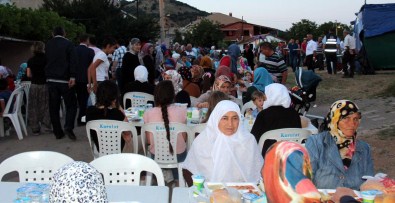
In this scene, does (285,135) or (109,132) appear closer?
(285,135)

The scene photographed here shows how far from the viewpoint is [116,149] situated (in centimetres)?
529

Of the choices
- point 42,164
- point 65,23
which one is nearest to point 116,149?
point 42,164

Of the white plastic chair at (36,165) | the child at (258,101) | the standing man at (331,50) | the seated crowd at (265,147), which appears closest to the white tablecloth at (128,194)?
the white plastic chair at (36,165)

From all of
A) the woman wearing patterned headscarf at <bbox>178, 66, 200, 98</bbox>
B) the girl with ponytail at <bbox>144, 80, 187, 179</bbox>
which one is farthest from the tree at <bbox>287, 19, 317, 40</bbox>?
the girl with ponytail at <bbox>144, 80, 187, 179</bbox>

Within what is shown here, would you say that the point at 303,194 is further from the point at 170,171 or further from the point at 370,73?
the point at 370,73

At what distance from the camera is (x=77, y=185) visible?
1.59 meters

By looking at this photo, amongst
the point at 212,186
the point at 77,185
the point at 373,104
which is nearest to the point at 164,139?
the point at 212,186

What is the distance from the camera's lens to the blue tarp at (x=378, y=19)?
17.5 meters

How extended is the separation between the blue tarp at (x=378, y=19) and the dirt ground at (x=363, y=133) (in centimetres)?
267

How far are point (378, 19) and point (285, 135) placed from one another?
581 inches

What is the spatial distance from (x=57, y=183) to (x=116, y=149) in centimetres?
369

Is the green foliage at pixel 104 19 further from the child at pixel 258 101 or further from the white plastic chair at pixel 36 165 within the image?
the white plastic chair at pixel 36 165

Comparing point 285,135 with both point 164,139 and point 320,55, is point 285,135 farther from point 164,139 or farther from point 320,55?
point 320,55

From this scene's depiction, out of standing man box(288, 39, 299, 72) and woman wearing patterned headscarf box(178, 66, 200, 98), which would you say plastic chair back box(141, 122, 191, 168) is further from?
standing man box(288, 39, 299, 72)
